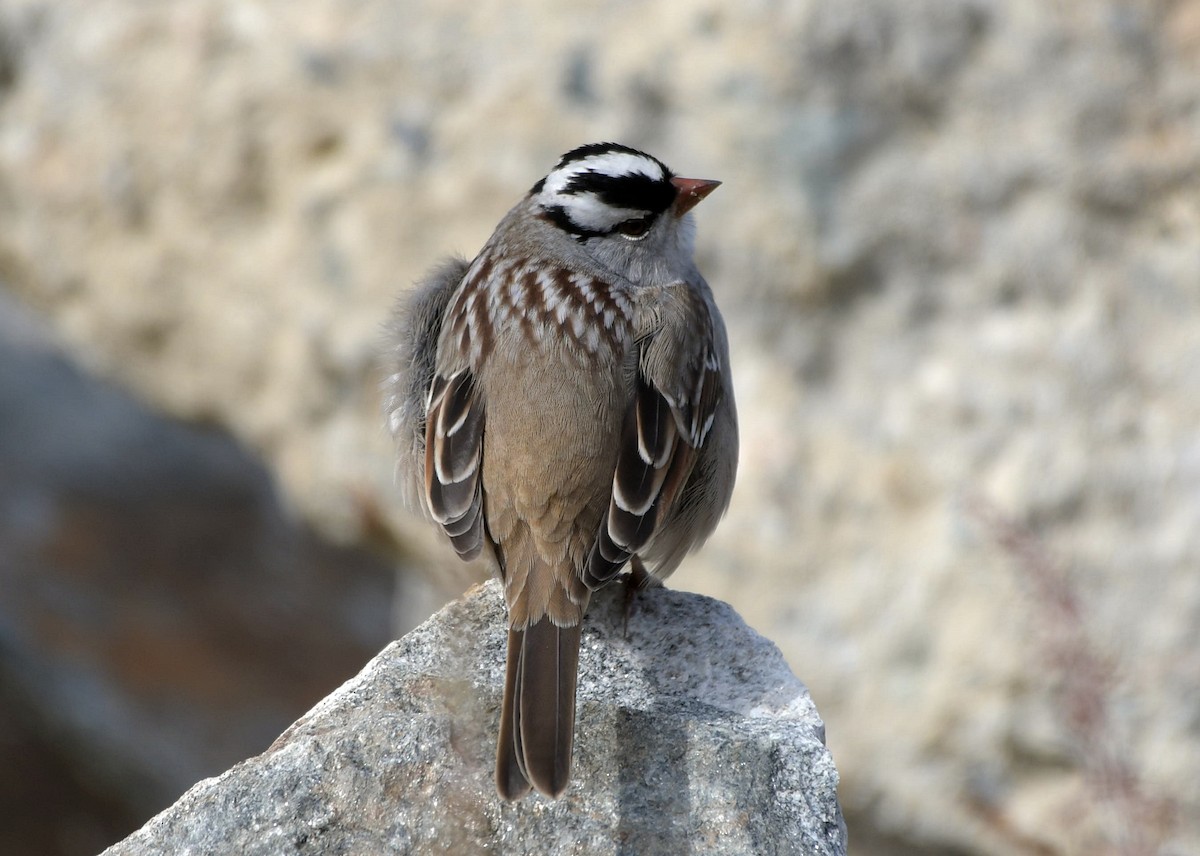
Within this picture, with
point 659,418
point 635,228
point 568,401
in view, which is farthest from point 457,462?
point 635,228

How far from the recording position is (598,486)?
3.62m

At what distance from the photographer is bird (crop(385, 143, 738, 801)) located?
3482mm

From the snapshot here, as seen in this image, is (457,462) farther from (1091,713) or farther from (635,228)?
(1091,713)

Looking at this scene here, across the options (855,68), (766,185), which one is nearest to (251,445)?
(766,185)

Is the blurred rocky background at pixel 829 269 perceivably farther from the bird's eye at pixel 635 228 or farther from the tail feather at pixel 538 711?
the tail feather at pixel 538 711

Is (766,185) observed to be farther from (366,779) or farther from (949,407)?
(366,779)

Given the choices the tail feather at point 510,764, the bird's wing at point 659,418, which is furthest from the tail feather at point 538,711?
the bird's wing at point 659,418

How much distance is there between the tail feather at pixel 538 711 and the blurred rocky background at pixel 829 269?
2.33 meters

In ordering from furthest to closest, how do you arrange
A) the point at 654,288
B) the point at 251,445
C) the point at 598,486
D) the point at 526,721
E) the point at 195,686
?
the point at 195,686 → the point at 251,445 → the point at 654,288 → the point at 598,486 → the point at 526,721

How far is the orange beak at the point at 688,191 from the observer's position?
4.33 meters

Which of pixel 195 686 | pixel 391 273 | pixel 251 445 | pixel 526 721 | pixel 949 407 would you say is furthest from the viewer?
pixel 195 686

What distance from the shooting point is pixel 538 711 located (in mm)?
2871

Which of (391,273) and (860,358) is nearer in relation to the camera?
(860,358)

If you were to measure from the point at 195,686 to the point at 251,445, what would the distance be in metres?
1.44
